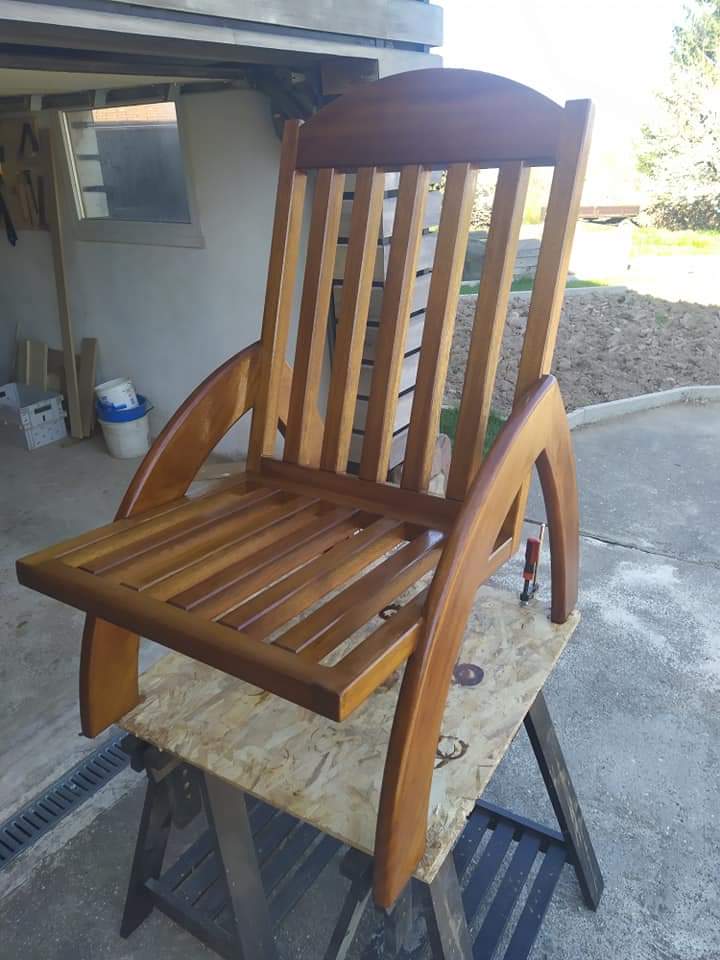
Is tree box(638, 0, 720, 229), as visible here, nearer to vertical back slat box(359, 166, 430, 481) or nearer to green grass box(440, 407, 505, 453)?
green grass box(440, 407, 505, 453)

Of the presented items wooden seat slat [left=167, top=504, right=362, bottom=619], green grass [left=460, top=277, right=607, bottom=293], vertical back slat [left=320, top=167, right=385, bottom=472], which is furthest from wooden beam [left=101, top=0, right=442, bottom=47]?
green grass [left=460, top=277, right=607, bottom=293]

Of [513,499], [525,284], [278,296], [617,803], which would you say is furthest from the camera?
[525,284]

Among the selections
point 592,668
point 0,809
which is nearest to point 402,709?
point 0,809

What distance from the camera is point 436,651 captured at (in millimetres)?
878

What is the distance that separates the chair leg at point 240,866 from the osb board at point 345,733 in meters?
0.09

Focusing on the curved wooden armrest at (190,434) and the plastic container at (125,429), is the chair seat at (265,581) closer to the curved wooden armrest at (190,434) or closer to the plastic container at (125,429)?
the curved wooden armrest at (190,434)

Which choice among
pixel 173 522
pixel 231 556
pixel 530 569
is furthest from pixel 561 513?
pixel 173 522

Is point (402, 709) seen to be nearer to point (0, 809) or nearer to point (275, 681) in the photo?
point (275, 681)

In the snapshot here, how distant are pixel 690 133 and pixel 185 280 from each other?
12.2m

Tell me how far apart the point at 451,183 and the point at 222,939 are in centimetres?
142

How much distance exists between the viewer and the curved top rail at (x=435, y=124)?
1.13 m

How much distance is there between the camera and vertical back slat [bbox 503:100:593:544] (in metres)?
1.08

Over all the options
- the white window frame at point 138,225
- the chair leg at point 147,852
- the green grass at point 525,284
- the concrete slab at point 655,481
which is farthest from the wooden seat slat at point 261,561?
the green grass at point 525,284

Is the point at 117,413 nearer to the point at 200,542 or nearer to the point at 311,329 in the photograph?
the point at 311,329
